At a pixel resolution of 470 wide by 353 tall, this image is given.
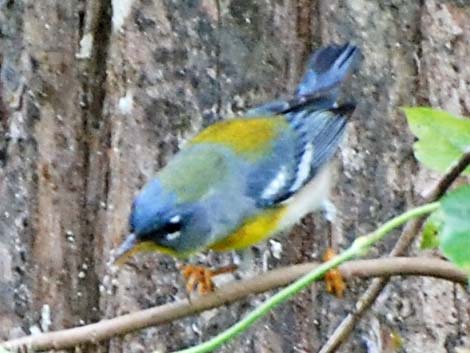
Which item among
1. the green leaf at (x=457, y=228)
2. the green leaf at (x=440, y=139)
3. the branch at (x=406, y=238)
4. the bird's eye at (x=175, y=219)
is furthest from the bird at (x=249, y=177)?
the green leaf at (x=457, y=228)

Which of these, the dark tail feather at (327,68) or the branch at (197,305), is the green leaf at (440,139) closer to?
the branch at (197,305)

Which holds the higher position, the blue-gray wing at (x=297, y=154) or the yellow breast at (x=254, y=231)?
the blue-gray wing at (x=297, y=154)

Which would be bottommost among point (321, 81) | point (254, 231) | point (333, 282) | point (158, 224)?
point (333, 282)

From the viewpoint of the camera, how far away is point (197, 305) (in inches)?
69.3

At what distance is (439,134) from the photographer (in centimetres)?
154

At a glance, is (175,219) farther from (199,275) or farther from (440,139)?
(440,139)

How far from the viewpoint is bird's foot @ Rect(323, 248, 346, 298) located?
2.21 m

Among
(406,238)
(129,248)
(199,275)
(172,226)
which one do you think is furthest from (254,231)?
(406,238)

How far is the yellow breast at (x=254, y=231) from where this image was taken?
2115 millimetres

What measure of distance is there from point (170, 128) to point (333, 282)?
490 mm

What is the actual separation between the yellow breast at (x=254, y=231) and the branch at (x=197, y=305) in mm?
346

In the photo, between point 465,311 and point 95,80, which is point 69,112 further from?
point 465,311

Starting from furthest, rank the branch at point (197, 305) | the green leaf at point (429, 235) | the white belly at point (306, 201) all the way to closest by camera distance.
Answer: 1. the white belly at point (306, 201)
2. the green leaf at point (429, 235)
3. the branch at point (197, 305)

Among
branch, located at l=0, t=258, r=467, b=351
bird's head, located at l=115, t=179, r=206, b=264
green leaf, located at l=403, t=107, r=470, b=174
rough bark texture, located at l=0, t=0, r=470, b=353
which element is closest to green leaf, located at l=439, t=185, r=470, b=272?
green leaf, located at l=403, t=107, r=470, b=174
